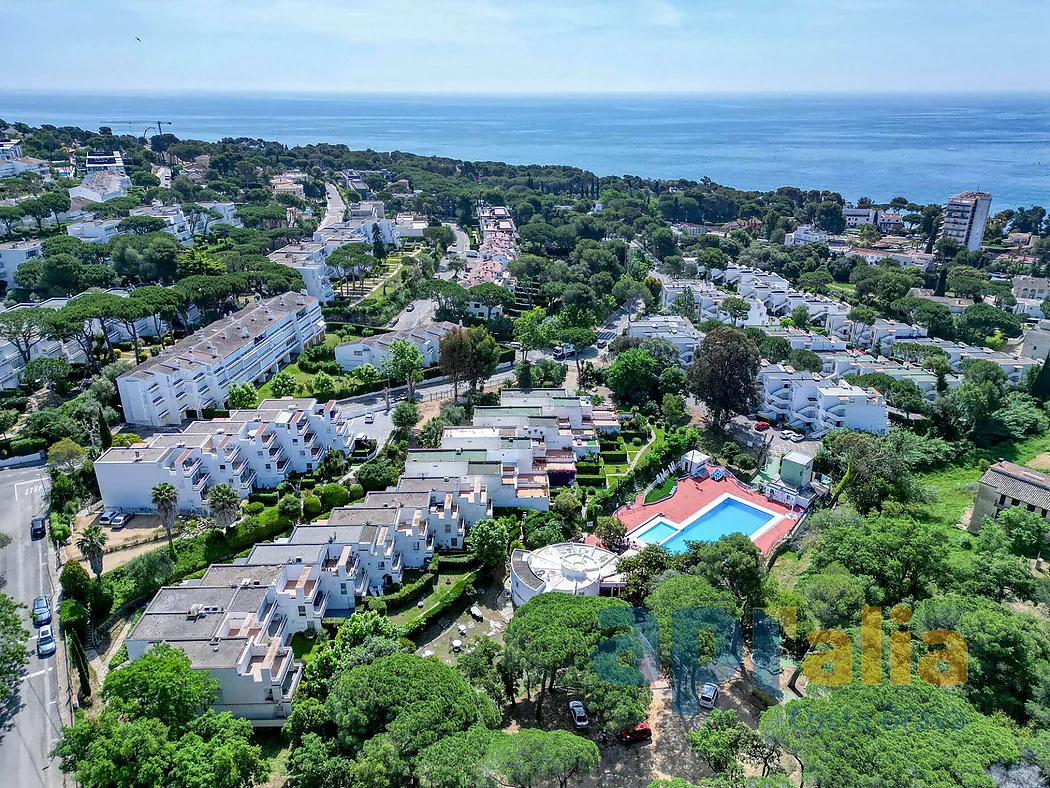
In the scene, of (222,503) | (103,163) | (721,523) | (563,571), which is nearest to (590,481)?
(721,523)

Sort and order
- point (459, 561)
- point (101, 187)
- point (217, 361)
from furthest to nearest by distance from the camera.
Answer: point (101, 187), point (217, 361), point (459, 561)

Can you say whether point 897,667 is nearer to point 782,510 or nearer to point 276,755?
point 782,510

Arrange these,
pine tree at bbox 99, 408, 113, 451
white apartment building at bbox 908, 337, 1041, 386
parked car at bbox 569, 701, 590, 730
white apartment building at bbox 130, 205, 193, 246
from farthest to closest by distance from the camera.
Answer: white apartment building at bbox 130, 205, 193, 246
white apartment building at bbox 908, 337, 1041, 386
pine tree at bbox 99, 408, 113, 451
parked car at bbox 569, 701, 590, 730

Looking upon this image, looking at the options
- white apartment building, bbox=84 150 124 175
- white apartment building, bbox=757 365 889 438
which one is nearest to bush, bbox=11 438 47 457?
white apartment building, bbox=757 365 889 438

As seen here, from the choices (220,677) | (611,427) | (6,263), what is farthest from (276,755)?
(6,263)

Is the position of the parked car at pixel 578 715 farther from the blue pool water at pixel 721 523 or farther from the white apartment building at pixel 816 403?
the white apartment building at pixel 816 403

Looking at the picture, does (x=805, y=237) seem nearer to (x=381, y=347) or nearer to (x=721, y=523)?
(x=381, y=347)

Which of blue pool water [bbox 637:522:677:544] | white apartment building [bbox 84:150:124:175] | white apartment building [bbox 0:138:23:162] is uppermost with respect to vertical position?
white apartment building [bbox 0:138:23:162]

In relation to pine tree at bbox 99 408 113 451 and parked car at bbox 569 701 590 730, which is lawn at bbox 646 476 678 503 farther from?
pine tree at bbox 99 408 113 451
